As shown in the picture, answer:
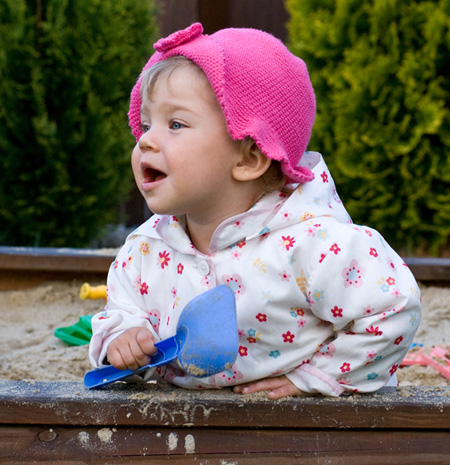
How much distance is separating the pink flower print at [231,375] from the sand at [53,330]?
2.72 ft

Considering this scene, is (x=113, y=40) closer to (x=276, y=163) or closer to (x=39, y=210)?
(x=39, y=210)

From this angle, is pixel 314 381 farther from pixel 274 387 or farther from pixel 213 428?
pixel 213 428

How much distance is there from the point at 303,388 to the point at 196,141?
1.95 ft

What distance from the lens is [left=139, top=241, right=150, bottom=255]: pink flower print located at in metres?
1.90

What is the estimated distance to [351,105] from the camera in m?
5.41

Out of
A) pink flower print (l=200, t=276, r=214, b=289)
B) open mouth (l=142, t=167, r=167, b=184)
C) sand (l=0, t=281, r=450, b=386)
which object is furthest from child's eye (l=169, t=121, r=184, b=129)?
sand (l=0, t=281, r=450, b=386)

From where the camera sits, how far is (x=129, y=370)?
174 centimetres

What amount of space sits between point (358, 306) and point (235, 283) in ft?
0.91

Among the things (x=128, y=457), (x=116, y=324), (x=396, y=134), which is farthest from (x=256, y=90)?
(x=396, y=134)

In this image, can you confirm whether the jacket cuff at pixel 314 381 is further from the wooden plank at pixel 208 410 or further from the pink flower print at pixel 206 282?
the pink flower print at pixel 206 282

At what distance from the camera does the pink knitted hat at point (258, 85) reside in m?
1.66

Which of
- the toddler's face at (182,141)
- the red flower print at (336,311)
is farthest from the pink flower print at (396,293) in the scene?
the toddler's face at (182,141)

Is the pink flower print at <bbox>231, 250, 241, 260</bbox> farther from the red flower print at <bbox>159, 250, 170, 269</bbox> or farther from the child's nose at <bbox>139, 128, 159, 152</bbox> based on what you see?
the child's nose at <bbox>139, 128, 159, 152</bbox>

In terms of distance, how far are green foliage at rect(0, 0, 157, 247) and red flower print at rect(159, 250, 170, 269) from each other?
12.1ft
